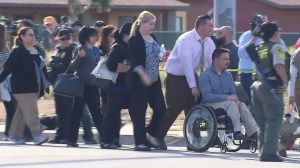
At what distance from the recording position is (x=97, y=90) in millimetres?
15594

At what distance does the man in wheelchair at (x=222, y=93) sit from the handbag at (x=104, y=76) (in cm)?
131

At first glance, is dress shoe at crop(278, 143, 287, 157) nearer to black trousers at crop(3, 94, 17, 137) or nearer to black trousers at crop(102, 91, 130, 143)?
black trousers at crop(102, 91, 130, 143)

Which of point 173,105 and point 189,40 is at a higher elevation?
point 189,40

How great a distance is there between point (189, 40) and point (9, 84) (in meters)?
3.33

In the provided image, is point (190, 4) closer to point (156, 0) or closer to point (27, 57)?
point (156, 0)

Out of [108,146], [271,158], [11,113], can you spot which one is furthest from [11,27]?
[271,158]

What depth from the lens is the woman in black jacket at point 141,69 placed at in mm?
14352

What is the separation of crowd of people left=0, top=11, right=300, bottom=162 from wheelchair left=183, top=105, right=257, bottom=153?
0.49 ft

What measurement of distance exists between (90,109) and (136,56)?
1.60 meters

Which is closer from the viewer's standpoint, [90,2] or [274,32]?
[274,32]

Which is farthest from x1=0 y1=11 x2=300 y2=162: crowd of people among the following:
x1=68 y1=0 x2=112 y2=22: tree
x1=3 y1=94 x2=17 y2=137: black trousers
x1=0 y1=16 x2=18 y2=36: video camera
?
x1=68 y1=0 x2=112 y2=22: tree

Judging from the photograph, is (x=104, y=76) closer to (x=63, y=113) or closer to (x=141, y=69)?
(x=141, y=69)

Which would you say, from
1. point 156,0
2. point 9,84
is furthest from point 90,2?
point 9,84

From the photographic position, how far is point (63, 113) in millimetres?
16062
